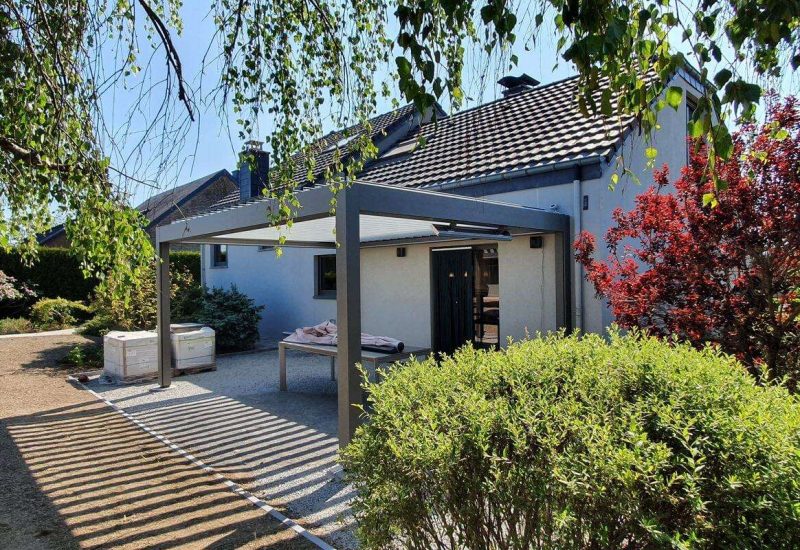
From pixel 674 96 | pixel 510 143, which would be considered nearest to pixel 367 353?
pixel 510 143

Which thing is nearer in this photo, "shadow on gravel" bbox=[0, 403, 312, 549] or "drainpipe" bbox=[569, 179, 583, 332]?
"shadow on gravel" bbox=[0, 403, 312, 549]

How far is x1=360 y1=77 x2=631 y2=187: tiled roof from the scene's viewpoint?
29.3 feet

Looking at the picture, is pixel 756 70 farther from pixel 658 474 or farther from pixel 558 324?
pixel 558 324

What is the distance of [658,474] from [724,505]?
0.23 metres

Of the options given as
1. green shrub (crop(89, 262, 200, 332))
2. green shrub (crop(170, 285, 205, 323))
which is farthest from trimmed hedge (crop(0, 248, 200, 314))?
green shrub (crop(89, 262, 200, 332))

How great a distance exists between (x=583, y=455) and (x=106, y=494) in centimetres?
478

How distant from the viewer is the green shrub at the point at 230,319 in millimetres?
13727

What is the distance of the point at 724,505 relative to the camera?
176 cm

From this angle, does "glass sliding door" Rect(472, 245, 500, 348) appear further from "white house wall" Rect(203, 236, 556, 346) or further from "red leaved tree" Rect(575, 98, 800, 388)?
"red leaved tree" Rect(575, 98, 800, 388)

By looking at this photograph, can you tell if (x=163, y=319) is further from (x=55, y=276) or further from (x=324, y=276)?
(x=55, y=276)

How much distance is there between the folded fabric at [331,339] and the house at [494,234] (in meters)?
1.86

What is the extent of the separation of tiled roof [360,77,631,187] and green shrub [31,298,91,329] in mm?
11974

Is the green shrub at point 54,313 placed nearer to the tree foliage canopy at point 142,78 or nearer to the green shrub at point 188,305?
the green shrub at point 188,305

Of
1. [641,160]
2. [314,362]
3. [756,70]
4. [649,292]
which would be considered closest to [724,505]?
[756,70]
